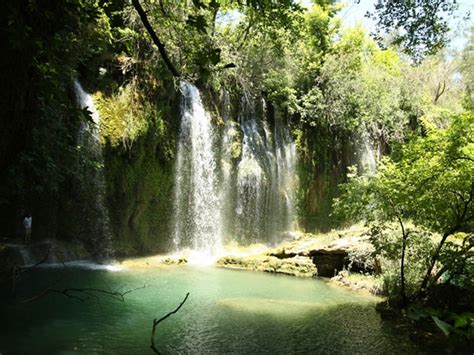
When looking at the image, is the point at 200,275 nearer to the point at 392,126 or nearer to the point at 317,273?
the point at 317,273

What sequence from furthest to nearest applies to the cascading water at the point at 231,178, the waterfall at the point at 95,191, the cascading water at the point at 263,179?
the cascading water at the point at 263,179
the cascading water at the point at 231,178
the waterfall at the point at 95,191

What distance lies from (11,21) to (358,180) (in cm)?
986

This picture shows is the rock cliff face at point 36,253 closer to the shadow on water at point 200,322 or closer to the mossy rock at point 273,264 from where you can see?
the shadow on water at point 200,322

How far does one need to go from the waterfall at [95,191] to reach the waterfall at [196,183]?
327 cm

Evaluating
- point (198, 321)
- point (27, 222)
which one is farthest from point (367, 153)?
point (198, 321)

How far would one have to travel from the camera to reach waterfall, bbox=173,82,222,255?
63.3 ft

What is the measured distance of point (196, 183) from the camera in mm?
19719

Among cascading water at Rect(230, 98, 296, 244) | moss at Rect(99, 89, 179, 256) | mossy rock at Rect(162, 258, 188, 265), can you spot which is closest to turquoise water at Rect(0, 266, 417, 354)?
mossy rock at Rect(162, 258, 188, 265)

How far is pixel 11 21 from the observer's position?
224cm

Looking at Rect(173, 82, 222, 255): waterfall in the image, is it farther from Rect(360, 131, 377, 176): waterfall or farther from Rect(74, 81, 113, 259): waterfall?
Rect(360, 131, 377, 176): waterfall

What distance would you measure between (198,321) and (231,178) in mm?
12523

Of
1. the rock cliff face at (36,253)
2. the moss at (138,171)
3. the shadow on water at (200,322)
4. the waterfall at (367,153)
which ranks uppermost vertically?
the waterfall at (367,153)

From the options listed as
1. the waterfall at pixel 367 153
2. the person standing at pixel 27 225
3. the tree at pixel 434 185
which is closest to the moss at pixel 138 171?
the person standing at pixel 27 225

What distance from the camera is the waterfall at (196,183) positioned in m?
19.3
